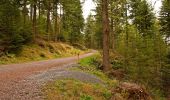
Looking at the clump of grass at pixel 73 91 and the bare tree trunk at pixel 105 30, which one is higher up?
the bare tree trunk at pixel 105 30

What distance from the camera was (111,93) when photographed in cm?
1422

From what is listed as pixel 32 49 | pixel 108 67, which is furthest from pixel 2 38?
pixel 108 67

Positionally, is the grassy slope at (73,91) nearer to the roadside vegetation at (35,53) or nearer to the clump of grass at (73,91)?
the clump of grass at (73,91)

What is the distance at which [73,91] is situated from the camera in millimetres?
13117

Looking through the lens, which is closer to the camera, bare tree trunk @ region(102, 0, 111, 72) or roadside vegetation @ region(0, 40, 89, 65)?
bare tree trunk @ region(102, 0, 111, 72)

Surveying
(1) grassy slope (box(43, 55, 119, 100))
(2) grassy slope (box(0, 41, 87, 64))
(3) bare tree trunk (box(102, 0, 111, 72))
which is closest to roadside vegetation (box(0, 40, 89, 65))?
(2) grassy slope (box(0, 41, 87, 64))

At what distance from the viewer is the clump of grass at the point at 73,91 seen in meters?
12.1

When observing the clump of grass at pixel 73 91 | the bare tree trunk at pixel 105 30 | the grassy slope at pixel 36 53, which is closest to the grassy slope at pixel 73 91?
the clump of grass at pixel 73 91

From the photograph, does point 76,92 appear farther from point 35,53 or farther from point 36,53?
point 36,53

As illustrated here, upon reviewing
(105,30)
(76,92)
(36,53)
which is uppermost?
(105,30)

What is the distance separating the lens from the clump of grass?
478 inches

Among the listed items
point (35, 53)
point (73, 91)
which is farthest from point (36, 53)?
point (73, 91)

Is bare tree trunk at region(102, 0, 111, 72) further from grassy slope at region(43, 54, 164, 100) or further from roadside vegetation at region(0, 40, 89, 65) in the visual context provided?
roadside vegetation at region(0, 40, 89, 65)

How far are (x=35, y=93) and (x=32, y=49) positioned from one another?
25.1 meters
